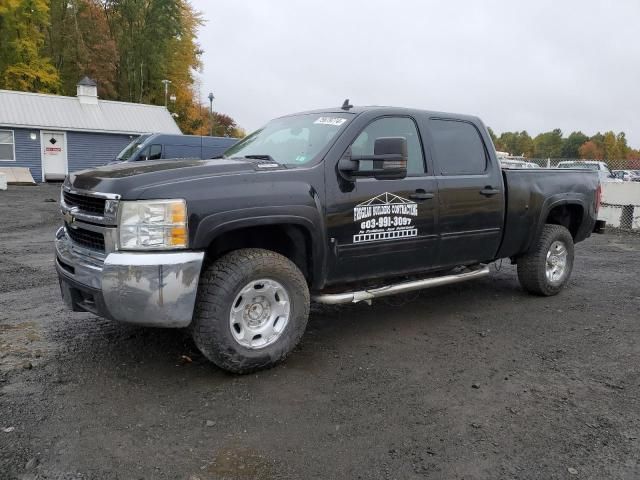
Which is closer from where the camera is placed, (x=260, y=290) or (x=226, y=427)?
(x=226, y=427)

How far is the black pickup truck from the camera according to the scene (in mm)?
3410

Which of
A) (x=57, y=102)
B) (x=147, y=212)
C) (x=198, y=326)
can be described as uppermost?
(x=57, y=102)

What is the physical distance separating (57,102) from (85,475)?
27643mm

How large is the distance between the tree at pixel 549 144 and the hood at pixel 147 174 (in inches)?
3794

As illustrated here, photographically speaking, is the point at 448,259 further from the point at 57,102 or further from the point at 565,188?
the point at 57,102

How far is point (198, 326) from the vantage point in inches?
142

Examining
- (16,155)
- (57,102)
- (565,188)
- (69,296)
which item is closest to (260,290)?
(69,296)

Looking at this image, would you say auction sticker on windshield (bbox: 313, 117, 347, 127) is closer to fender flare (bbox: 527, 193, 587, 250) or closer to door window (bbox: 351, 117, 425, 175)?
door window (bbox: 351, 117, 425, 175)

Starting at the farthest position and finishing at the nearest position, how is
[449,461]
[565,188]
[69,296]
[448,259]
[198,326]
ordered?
[565,188], [448,259], [69,296], [198,326], [449,461]

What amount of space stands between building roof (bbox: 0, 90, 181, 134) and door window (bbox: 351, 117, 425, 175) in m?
24.2

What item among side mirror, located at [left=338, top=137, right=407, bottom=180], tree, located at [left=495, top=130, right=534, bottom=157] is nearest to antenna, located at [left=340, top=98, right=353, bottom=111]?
side mirror, located at [left=338, top=137, right=407, bottom=180]

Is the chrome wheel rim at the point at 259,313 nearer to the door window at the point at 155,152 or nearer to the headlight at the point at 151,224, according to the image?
the headlight at the point at 151,224

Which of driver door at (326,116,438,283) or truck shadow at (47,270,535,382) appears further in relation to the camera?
driver door at (326,116,438,283)

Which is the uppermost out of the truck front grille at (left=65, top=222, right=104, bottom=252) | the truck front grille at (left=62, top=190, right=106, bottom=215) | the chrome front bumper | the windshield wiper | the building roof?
the building roof
